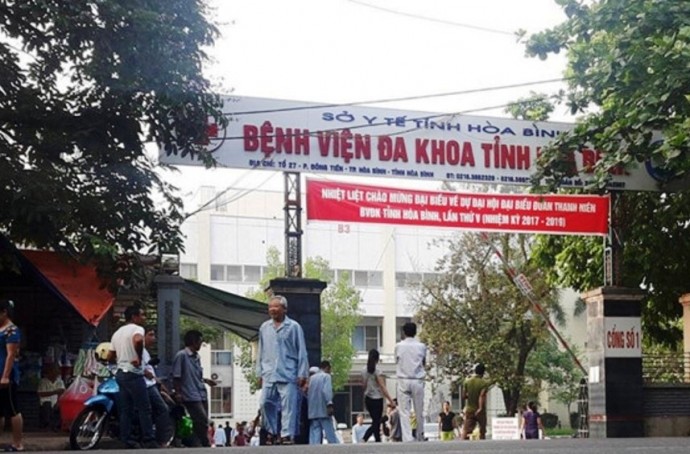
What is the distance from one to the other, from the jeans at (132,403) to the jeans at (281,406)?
→ 1260 millimetres

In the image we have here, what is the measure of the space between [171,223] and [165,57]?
254 cm

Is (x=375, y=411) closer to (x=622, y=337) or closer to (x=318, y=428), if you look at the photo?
(x=318, y=428)

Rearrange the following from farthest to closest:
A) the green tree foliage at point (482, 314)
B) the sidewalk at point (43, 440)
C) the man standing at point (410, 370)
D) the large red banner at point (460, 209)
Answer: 1. the green tree foliage at point (482, 314)
2. the large red banner at point (460, 209)
3. the man standing at point (410, 370)
4. the sidewalk at point (43, 440)

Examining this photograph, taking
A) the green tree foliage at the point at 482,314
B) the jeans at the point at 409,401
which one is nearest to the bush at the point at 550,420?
the green tree foliage at the point at 482,314

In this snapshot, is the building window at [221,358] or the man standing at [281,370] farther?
the building window at [221,358]

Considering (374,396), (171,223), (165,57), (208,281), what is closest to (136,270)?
(171,223)

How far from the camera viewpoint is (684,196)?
78.0 ft

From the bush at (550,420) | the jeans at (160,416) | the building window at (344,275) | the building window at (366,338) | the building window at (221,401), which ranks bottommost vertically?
the bush at (550,420)

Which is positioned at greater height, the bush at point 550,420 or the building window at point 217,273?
the building window at point 217,273

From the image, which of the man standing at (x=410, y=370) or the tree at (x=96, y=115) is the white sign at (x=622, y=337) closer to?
the man standing at (x=410, y=370)

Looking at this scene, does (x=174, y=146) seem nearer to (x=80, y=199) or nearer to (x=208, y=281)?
(x=80, y=199)

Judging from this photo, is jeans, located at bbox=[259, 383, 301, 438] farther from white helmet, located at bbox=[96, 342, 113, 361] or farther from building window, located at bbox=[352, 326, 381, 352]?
building window, located at bbox=[352, 326, 381, 352]

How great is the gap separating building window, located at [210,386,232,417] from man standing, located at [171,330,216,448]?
150ft

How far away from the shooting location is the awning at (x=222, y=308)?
22375mm
